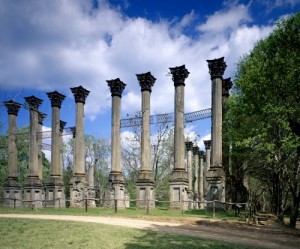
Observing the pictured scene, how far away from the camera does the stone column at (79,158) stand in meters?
28.3

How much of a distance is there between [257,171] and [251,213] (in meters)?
6.77

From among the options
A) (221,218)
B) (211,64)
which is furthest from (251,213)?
(211,64)

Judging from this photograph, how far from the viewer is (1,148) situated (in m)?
48.6

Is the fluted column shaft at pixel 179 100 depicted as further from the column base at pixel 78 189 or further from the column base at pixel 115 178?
the column base at pixel 78 189

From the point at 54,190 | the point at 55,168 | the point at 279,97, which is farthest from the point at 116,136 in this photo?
the point at 279,97

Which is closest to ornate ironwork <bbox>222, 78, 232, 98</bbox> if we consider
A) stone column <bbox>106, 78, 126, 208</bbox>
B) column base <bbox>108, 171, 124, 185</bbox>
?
stone column <bbox>106, 78, 126, 208</bbox>

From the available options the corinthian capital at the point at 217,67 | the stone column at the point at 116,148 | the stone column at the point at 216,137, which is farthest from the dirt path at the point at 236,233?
the corinthian capital at the point at 217,67

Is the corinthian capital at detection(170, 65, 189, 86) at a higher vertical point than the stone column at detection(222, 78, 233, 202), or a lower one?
higher

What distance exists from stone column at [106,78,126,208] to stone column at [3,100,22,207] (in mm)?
10784

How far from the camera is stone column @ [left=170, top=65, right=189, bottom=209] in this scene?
2395 cm

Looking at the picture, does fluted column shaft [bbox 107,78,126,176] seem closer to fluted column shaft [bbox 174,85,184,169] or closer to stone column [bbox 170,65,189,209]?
stone column [bbox 170,65,189,209]

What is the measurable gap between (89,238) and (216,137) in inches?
561

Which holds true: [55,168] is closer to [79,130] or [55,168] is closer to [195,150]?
[79,130]

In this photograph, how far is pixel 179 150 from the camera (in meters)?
24.8
